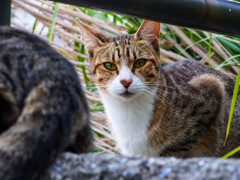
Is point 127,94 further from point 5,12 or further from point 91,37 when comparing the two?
point 5,12

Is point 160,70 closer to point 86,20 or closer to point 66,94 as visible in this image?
point 86,20

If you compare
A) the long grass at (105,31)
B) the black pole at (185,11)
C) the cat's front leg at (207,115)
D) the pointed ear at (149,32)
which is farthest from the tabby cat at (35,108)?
the long grass at (105,31)

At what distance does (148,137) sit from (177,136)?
188 millimetres

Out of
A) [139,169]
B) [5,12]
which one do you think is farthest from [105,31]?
[139,169]

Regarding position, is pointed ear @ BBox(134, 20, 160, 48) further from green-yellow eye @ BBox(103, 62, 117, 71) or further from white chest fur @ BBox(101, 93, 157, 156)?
white chest fur @ BBox(101, 93, 157, 156)

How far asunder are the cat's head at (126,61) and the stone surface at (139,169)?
5.40 feet

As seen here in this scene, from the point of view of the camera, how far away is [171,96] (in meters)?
3.19

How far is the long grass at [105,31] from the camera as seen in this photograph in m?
3.99

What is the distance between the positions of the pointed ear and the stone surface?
1.89 m

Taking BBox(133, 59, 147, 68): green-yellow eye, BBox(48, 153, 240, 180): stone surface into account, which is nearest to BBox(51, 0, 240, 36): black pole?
BBox(48, 153, 240, 180): stone surface

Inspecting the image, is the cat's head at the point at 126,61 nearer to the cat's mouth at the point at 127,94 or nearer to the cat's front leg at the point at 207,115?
the cat's mouth at the point at 127,94

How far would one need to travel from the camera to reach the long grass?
3990mm

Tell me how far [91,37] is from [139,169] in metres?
2.03

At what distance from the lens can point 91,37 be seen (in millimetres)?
3178
